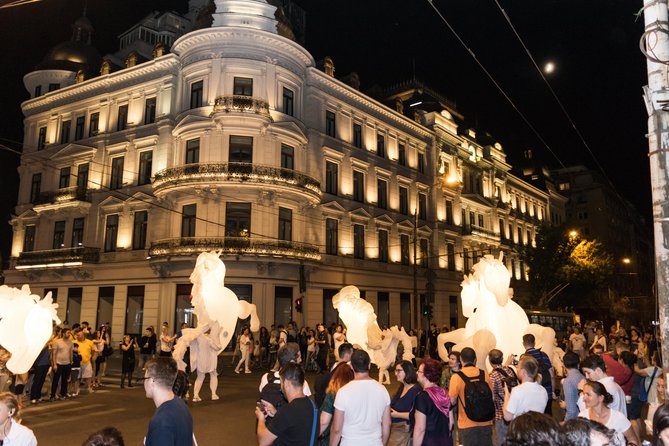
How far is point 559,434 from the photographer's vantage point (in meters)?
2.95

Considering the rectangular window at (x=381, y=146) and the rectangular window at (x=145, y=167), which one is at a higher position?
the rectangular window at (x=381, y=146)

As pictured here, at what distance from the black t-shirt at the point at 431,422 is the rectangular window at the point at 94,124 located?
3530 centimetres

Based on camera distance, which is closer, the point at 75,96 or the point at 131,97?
the point at 131,97

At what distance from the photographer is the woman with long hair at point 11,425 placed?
14.1 feet

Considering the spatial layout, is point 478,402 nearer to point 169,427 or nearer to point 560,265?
point 169,427

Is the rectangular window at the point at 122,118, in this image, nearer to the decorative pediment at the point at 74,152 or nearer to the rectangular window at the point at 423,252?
the decorative pediment at the point at 74,152

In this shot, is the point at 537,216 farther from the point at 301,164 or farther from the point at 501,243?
the point at 301,164

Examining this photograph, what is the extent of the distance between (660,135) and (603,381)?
9.51ft

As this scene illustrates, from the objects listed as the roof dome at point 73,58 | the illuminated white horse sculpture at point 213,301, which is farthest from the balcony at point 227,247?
the roof dome at point 73,58

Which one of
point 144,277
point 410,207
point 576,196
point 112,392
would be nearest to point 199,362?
point 112,392

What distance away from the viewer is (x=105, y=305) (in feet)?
106

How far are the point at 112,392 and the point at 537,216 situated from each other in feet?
194

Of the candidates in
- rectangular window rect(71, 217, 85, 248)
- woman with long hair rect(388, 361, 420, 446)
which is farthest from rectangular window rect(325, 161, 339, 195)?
woman with long hair rect(388, 361, 420, 446)

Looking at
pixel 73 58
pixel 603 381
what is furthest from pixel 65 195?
pixel 603 381
